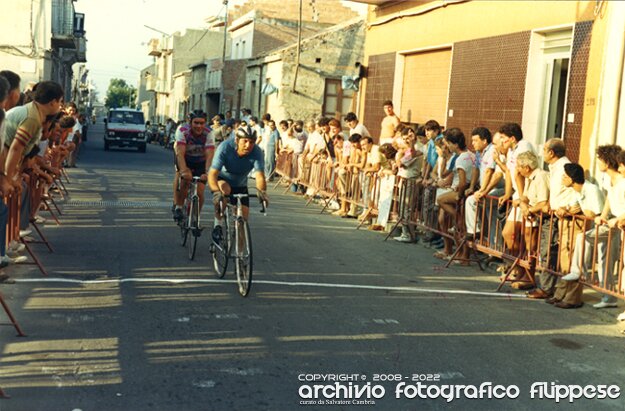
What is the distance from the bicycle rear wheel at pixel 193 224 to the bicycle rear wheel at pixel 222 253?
3.28 feet

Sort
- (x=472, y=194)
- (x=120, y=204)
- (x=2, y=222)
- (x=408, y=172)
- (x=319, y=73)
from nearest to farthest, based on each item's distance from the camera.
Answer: (x=2, y=222), (x=472, y=194), (x=408, y=172), (x=120, y=204), (x=319, y=73)

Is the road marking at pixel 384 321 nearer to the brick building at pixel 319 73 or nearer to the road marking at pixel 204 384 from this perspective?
the road marking at pixel 204 384

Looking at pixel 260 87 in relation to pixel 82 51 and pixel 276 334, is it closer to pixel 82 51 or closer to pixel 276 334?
pixel 82 51

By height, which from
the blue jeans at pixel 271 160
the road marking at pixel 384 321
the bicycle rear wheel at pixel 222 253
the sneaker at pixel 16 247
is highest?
the blue jeans at pixel 271 160

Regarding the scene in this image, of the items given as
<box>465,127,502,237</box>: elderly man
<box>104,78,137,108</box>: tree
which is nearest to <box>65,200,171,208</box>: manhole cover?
<box>465,127,502,237</box>: elderly man

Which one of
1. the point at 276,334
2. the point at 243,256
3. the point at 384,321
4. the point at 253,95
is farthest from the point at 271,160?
the point at 253,95

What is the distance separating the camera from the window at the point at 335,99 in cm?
4206

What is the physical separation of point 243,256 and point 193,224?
2.48 meters

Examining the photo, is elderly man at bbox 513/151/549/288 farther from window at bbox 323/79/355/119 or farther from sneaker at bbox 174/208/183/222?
window at bbox 323/79/355/119

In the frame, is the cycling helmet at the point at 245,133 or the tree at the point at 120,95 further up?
the tree at the point at 120,95

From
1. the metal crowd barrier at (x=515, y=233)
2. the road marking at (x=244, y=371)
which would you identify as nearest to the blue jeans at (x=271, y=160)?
the metal crowd barrier at (x=515, y=233)

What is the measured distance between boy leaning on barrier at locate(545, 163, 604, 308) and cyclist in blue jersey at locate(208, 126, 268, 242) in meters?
3.45

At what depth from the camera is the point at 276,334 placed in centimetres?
723

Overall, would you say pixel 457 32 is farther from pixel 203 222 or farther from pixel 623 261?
pixel 623 261
